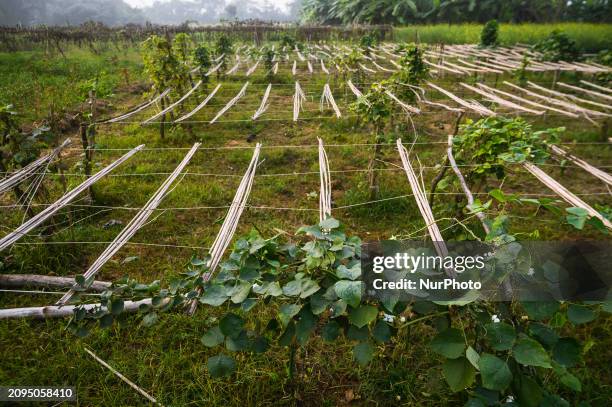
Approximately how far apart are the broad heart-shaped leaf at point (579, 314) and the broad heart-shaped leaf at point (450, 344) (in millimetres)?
339

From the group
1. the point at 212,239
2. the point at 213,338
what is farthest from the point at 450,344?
the point at 212,239

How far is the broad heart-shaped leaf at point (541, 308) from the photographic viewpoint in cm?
116

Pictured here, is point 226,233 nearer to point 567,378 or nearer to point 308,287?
point 308,287

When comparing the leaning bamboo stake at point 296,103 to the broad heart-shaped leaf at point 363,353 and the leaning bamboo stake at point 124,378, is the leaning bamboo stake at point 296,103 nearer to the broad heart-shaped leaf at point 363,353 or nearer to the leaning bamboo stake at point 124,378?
the leaning bamboo stake at point 124,378

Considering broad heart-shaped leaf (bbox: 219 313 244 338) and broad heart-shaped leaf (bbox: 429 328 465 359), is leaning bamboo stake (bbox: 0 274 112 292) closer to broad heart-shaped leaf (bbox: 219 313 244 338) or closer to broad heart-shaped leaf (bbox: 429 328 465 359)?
broad heart-shaped leaf (bbox: 219 313 244 338)

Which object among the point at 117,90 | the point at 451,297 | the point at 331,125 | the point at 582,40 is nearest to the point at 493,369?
the point at 451,297

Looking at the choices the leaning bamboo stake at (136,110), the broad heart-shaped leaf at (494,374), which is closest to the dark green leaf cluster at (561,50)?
the leaning bamboo stake at (136,110)

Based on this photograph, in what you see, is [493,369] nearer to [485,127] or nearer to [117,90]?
[485,127]

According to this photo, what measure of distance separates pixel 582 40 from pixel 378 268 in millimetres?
14436

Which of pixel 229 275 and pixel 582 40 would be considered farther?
pixel 582 40

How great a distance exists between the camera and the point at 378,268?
51.4 inches

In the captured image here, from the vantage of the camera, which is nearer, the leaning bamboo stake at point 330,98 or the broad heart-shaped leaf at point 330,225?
the broad heart-shaped leaf at point 330,225

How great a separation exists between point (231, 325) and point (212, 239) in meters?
1.66

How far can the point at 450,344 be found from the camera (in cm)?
118
